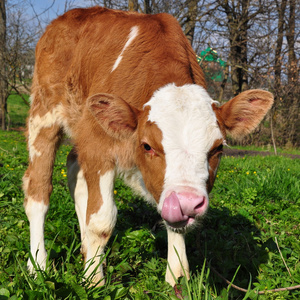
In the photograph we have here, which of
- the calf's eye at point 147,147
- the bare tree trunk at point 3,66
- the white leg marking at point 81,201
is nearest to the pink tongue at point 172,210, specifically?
the calf's eye at point 147,147

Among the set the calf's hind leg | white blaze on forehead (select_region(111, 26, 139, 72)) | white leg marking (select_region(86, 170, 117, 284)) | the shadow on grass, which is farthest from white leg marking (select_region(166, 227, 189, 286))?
white blaze on forehead (select_region(111, 26, 139, 72))

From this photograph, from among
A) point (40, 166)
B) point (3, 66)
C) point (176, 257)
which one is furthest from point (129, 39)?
point (3, 66)

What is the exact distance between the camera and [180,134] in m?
2.32

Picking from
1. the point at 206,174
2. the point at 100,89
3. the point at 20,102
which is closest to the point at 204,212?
the point at 206,174

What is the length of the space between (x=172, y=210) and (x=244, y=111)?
115 cm

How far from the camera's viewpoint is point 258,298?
2.60m

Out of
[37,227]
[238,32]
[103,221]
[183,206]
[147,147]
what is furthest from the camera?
[238,32]

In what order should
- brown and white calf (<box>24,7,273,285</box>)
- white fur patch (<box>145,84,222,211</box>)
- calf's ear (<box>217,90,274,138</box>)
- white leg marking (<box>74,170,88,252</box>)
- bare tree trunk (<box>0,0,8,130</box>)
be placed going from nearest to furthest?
1. white fur patch (<box>145,84,222,211</box>)
2. brown and white calf (<box>24,7,273,285</box>)
3. calf's ear (<box>217,90,274,138</box>)
4. white leg marking (<box>74,170,88,252</box>)
5. bare tree trunk (<box>0,0,8,130</box>)

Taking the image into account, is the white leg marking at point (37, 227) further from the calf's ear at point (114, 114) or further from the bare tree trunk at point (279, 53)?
the bare tree trunk at point (279, 53)

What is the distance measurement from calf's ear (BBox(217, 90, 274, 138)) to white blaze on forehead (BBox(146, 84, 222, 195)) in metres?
0.18

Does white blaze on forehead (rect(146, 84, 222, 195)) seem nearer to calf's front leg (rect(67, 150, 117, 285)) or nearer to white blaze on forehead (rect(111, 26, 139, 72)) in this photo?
white blaze on forehead (rect(111, 26, 139, 72))

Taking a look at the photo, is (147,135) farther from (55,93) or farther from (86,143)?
(55,93)

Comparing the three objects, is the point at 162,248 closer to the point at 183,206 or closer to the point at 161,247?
the point at 161,247

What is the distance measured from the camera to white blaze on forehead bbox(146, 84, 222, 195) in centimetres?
219
